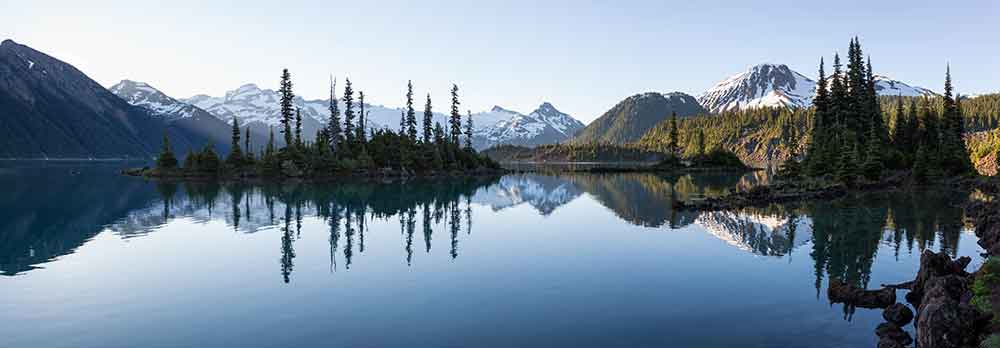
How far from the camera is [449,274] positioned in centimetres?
2777

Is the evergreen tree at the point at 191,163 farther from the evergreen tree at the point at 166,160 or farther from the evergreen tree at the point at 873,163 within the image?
the evergreen tree at the point at 873,163

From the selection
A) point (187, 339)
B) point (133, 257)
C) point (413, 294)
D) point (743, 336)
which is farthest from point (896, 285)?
point (133, 257)

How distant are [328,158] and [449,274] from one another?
303ft

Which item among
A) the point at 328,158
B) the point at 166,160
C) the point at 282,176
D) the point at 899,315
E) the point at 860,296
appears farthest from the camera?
the point at 166,160

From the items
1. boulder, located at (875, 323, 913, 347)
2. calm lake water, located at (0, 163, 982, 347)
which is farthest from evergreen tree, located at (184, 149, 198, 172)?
boulder, located at (875, 323, 913, 347)

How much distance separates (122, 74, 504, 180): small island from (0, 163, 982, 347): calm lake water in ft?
183

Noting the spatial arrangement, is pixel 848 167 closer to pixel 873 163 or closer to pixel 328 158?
pixel 873 163

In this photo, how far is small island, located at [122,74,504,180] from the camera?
11225 cm

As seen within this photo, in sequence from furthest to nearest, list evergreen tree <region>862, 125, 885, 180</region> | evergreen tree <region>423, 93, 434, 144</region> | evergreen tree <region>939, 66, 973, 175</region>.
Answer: evergreen tree <region>423, 93, 434, 144</region>, evergreen tree <region>939, 66, 973, 175</region>, evergreen tree <region>862, 125, 885, 180</region>

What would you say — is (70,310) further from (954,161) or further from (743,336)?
(954,161)

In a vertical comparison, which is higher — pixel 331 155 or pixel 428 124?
pixel 428 124

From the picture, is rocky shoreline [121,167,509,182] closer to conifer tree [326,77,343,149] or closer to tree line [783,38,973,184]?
conifer tree [326,77,343,149]

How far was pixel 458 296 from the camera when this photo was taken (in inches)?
919

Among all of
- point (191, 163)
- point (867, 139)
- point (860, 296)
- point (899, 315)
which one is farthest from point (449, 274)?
point (191, 163)
